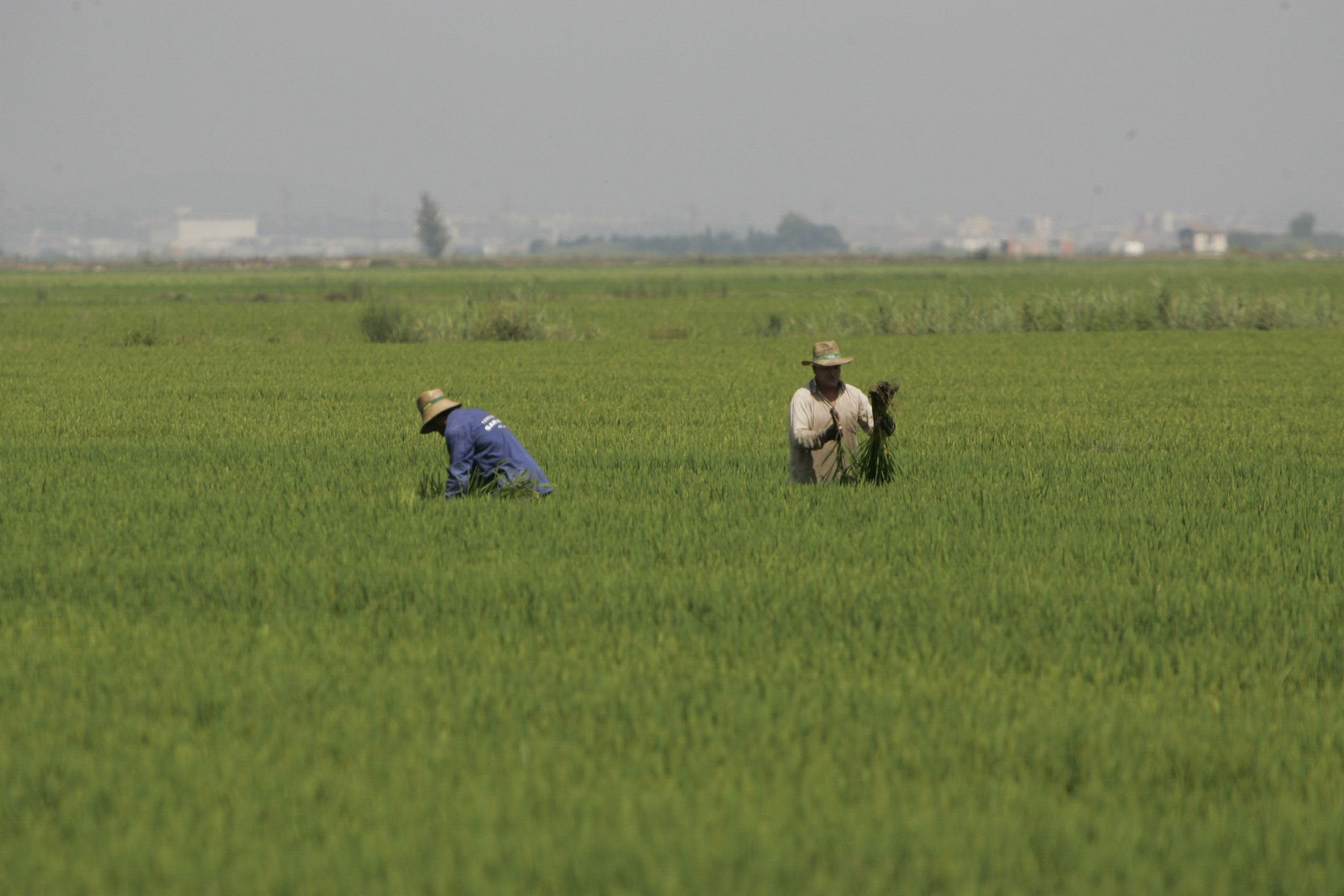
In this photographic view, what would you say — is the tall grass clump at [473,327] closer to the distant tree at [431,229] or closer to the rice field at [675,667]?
the rice field at [675,667]

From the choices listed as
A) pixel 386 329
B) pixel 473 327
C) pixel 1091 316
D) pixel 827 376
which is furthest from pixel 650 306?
pixel 827 376

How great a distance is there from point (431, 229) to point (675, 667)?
637ft

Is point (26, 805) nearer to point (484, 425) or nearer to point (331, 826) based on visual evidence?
point (331, 826)

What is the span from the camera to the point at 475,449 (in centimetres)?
905

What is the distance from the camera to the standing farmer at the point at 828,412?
884 cm

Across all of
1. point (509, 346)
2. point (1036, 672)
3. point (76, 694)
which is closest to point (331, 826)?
point (76, 694)

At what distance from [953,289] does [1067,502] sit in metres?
48.7

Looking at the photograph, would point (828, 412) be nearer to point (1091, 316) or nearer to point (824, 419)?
point (824, 419)

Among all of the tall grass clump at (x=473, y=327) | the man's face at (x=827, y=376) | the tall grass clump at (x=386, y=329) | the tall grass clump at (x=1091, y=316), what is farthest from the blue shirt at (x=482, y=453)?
the tall grass clump at (x=1091, y=316)

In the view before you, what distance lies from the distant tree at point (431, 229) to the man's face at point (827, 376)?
18760 centimetres

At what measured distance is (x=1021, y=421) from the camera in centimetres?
1491

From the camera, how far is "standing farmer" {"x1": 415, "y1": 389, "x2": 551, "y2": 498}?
28.4 feet

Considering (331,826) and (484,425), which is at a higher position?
(484,425)

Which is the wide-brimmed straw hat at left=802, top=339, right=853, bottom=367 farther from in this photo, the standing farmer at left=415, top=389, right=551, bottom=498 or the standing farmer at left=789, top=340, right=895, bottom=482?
the standing farmer at left=415, top=389, right=551, bottom=498
